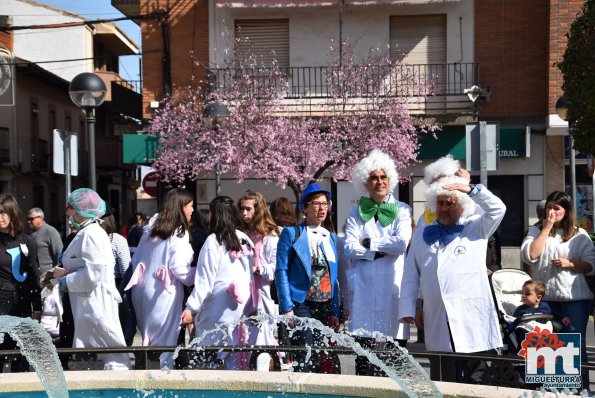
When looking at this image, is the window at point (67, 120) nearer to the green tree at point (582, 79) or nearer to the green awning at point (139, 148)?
the green awning at point (139, 148)

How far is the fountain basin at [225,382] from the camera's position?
193 inches

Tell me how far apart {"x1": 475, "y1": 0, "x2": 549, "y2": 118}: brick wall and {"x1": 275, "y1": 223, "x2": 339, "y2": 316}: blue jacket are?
56.1 ft

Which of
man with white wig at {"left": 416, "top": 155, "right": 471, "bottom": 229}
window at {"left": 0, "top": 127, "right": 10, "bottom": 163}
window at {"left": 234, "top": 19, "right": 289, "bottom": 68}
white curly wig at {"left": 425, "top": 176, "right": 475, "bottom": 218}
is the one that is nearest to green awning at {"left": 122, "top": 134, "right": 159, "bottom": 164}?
window at {"left": 234, "top": 19, "right": 289, "bottom": 68}

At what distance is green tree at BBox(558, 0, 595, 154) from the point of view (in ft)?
50.7

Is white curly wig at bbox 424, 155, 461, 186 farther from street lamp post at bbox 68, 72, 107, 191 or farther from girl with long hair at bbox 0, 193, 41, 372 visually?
street lamp post at bbox 68, 72, 107, 191

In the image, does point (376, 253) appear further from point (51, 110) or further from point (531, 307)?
point (51, 110)

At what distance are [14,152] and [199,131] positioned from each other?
48.2 ft

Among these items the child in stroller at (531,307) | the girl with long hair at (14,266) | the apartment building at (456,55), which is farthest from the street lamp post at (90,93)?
the apartment building at (456,55)

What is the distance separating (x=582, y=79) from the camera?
15.7 m

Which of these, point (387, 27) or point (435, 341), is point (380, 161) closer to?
point (435, 341)

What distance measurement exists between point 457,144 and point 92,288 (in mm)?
16796

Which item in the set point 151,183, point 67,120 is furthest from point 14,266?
point 67,120

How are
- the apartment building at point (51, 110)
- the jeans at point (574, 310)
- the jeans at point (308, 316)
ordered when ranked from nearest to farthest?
the jeans at point (308, 316) → the jeans at point (574, 310) → the apartment building at point (51, 110)

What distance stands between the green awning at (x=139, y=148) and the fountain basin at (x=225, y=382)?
18.3 meters
